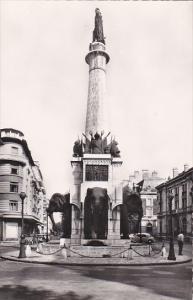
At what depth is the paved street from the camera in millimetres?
9609

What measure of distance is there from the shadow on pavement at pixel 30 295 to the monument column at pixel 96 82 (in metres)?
15.9

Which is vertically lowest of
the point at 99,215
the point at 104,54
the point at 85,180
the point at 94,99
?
the point at 99,215

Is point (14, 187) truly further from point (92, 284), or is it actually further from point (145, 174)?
point (92, 284)

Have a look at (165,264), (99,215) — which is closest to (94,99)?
(99,215)

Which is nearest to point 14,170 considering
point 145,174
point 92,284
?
point 145,174

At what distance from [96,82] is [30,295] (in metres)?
18.7

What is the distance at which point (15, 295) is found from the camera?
9.54 metres

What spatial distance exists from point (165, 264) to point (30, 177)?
142 ft

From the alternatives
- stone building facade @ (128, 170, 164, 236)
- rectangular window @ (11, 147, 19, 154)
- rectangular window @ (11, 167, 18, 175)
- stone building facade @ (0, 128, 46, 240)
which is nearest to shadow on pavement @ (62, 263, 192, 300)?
stone building facade @ (0, 128, 46, 240)

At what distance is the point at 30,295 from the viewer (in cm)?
957

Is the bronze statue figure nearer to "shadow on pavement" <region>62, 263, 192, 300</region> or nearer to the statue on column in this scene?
the statue on column

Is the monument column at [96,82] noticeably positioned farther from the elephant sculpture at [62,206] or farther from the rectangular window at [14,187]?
the rectangular window at [14,187]

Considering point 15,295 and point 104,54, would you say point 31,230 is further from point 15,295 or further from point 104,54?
point 15,295

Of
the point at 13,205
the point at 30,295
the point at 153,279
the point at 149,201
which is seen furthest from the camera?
the point at 149,201
